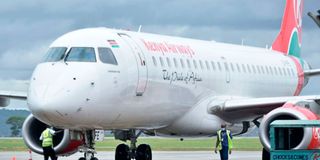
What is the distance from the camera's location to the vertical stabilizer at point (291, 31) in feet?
134

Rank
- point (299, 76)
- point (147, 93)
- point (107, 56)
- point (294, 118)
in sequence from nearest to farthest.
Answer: point (107, 56)
point (147, 93)
point (294, 118)
point (299, 76)

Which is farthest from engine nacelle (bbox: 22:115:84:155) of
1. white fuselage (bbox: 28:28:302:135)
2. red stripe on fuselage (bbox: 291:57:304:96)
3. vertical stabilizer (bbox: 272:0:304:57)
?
vertical stabilizer (bbox: 272:0:304:57)

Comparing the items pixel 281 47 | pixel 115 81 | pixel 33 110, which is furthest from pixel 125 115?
pixel 281 47

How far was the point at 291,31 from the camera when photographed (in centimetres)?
4178

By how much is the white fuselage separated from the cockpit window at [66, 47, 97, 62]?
200 mm

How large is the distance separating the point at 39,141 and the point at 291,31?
1462cm

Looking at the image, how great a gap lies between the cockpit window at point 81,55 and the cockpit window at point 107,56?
9.0 inches

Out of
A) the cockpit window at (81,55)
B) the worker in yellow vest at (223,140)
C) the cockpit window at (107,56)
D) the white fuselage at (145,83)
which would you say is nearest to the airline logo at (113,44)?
the white fuselage at (145,83)

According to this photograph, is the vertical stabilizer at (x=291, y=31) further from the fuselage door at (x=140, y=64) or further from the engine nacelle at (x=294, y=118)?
the fuselage door at (x=140, y=64)

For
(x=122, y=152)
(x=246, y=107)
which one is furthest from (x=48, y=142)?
(x=246, y=107)

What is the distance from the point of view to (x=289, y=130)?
24.8 meters

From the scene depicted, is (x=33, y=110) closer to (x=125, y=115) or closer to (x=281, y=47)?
(x=125, y=115)

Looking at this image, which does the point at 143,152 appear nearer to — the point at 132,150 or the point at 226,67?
the point at 132,150

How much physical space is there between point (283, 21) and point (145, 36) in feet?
42.9
